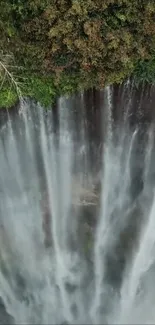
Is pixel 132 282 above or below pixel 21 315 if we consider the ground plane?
above

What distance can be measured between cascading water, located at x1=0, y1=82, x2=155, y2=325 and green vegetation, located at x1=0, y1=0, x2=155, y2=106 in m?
0.81

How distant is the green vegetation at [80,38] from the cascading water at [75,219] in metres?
0.81

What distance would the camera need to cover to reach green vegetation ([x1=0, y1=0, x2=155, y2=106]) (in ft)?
24.7

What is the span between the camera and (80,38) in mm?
7672

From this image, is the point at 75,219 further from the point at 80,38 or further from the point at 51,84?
the point at 80,38

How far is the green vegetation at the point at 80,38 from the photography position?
296 inches

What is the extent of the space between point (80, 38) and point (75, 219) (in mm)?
4790

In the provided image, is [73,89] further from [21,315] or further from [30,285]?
[21,315]

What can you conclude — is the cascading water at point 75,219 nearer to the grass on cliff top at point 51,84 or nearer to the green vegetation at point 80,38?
the grass on cliff top at point 51,84

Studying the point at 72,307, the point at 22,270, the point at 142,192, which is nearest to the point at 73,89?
the point at 142,192

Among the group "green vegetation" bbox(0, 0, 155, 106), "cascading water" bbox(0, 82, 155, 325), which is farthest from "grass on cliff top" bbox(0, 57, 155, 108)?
"cascading water" bbox(0, 82, 155, 325)

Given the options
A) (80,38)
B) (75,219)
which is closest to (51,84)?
(80,38)

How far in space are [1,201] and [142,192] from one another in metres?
3.30

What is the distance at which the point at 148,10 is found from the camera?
24.9 feet
